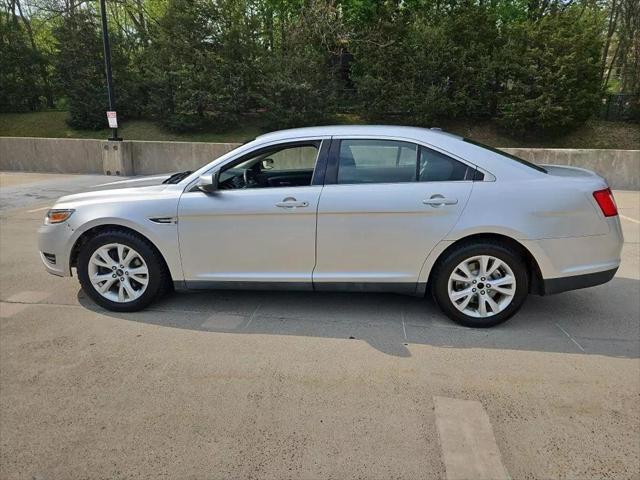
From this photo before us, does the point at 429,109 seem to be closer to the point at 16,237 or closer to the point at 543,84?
the point at 543,84

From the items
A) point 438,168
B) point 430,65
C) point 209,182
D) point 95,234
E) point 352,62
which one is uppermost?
point 352,62

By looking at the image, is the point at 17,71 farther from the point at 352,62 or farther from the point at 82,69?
the point at 352,62

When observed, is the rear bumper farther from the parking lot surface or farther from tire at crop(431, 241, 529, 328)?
the parking lot surface

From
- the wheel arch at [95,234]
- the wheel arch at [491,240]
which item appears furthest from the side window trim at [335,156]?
the wheel arch at [95,234]

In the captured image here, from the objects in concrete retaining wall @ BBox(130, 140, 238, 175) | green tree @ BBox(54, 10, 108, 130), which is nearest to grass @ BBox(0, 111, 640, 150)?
green tree @ BBox(54, 10, 108, 130)

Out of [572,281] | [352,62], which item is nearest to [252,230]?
[572,281]

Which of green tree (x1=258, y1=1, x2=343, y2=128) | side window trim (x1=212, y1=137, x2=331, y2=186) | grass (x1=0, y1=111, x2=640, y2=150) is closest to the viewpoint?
side window trim (x1=212, y1=137, x2=331, y2=186)

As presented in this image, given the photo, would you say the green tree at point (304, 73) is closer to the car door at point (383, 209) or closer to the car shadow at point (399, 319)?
the car shadow at point (399, 319)

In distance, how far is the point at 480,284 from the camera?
3617mm

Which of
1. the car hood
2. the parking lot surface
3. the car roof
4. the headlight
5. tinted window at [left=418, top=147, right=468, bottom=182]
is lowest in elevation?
the parking lot surface

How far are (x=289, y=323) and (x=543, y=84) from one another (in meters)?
14.9

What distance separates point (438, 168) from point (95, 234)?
299 cm

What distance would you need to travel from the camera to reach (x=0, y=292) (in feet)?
14.9

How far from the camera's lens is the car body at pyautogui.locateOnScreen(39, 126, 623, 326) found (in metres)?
3.50
